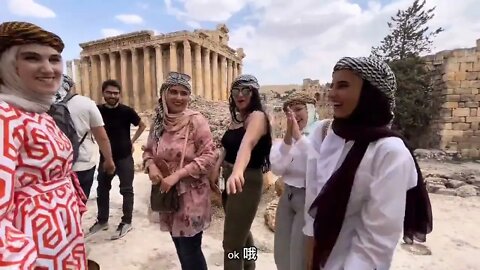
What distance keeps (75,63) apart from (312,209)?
1581 inches

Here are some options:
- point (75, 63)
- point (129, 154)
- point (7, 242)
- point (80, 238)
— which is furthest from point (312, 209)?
point (75, 63)

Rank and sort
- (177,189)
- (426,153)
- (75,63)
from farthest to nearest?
1. (75,63)
2. (426,153)
3. (177,189)

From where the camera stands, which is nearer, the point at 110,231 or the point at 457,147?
the point at 110,231

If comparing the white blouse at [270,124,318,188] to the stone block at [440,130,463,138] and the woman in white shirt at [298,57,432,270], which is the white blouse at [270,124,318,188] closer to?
the woman in white shirt at [298,57,432,270]

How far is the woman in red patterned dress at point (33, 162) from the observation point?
3.91ft

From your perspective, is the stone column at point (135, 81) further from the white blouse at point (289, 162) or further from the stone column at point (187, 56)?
the white blouse at point (289, 162)

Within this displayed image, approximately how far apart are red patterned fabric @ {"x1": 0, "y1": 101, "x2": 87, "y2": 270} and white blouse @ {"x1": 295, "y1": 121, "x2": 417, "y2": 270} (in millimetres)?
1266

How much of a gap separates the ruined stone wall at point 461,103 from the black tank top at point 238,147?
1255cm

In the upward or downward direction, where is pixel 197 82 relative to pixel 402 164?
upward

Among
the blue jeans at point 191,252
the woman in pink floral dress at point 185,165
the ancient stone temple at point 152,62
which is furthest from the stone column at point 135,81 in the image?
the blue jeans at point 191,252

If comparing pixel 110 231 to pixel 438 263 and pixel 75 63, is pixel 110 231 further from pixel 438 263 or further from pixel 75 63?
pixel 75 63

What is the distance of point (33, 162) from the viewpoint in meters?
1.33

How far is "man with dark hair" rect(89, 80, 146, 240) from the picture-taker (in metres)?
4.26

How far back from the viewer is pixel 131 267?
3430mm
